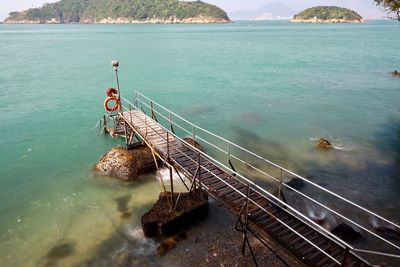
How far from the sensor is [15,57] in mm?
63438

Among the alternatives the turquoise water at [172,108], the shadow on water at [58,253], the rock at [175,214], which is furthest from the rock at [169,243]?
the shadow on water at [58,253]

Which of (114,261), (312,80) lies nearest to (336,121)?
(312,80)

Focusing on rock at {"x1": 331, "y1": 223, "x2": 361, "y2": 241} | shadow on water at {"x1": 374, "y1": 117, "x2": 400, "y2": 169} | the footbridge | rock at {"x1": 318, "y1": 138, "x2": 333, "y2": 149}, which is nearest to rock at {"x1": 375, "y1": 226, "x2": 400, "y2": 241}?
the footbridge

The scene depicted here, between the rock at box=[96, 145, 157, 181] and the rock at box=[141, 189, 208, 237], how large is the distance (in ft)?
13.0

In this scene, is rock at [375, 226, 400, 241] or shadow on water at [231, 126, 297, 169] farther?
shadow on water at [231, 126, 297, 169]

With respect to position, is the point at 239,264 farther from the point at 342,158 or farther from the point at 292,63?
the point at 292,63

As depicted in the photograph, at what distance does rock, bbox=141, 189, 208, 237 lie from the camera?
12.9m

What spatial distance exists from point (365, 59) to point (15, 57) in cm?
7060

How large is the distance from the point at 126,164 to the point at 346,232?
11.7 metres

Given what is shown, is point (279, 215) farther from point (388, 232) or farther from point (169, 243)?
point (388, 232)

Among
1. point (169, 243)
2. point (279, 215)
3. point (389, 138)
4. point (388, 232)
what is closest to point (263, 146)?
point (389, 138)

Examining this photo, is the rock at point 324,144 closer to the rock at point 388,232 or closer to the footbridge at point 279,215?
the footbridge at point 279,215

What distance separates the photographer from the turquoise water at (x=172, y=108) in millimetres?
14953

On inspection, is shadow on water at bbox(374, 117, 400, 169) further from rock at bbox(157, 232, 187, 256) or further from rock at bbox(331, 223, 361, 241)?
rock at bbox(157, 232, 187, 256)
